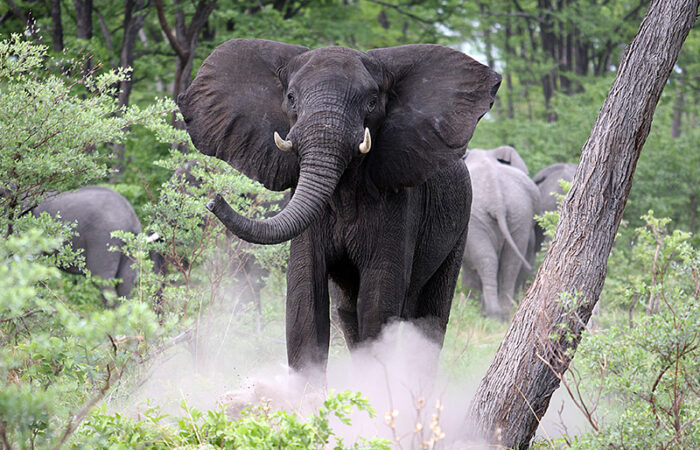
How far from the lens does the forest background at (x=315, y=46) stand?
24.0 feet

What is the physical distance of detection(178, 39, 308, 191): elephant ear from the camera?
533 cm

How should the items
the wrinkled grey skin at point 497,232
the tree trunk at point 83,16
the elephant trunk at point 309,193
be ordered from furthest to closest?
the wrinkled grey skin at point 497,232
the tree trunk at point 83,16
the elephant trunk at point 309,193

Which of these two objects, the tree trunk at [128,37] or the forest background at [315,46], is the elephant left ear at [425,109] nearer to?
the forest background at [315,46]

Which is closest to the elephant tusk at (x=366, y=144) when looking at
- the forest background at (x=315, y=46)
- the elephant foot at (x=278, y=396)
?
the elephant foot at (x=278, y=396)

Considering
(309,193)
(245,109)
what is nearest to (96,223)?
(245,109)

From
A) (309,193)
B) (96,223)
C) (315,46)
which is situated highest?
(309,193)

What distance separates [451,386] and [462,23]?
1374 centimetres

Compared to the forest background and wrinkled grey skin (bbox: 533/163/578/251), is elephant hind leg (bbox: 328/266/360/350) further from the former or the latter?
wrinkled grey skin (bbox: 533/163/578/251)

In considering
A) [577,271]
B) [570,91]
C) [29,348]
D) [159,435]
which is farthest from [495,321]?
[570,91]

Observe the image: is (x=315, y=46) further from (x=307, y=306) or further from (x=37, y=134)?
(x=307, y=306)

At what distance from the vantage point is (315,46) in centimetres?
1524

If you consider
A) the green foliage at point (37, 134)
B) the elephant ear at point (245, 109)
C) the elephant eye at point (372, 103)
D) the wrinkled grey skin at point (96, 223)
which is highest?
the elephant eye at point (372, 103)

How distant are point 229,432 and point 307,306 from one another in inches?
49.5

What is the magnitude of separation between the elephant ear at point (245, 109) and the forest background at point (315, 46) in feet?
3.50
